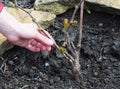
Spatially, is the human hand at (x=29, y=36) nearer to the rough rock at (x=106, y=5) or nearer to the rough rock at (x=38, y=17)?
the rough rock at (x=38, y=17)

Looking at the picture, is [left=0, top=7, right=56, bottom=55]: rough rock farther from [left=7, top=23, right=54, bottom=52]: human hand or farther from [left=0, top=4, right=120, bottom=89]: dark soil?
[left=7, top=23, right=54, bottom=52]: human hand

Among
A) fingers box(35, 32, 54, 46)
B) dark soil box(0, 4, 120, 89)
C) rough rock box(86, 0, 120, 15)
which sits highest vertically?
rough rock box(86, 0, 120, 15)

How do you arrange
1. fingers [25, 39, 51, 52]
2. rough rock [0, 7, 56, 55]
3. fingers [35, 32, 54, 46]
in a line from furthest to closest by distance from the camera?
1. rough rock [0, 7, 56, 55]
2. fingers [25, 39, 51, 52]
3. fingers [35, 32, 54, 46]

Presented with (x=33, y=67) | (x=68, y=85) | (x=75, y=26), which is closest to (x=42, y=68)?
(x=33, y=67)

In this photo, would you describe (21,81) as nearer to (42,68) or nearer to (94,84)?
A: (42,68)

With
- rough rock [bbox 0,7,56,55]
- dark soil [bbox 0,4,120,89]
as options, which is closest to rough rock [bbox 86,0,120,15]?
dark soil [bbox 0,4,120,89]

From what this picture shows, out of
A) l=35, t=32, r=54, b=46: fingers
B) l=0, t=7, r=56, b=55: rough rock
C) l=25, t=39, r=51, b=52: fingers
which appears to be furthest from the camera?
l=0, t=7, r=56, b=55: rough rock

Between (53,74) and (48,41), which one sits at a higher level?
(48,41)
